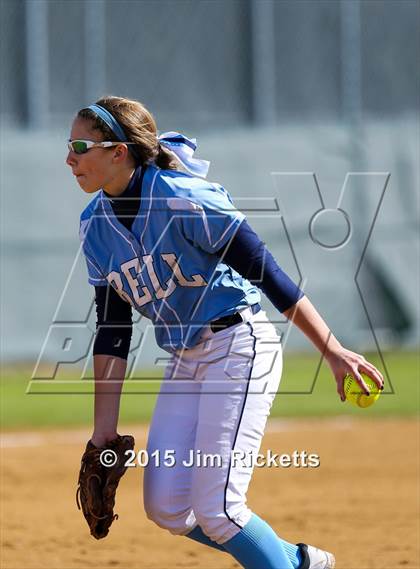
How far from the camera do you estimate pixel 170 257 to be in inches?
137

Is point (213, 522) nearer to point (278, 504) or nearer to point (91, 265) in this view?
point (91, 265)

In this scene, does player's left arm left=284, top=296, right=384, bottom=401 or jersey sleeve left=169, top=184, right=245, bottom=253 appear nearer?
player's left arm left=284, top=296, right=384, bottom=401

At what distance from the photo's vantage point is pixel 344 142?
10.8 meters

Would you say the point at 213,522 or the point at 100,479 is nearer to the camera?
the point at 213,522

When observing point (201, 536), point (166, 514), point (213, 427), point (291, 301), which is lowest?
point (201, 536)

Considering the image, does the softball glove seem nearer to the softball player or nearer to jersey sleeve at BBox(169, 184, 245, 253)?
the softball player

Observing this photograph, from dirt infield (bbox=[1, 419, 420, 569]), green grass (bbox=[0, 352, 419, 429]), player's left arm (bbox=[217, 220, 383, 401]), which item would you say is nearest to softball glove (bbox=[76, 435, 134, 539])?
player's left arm (bbox=[217, 220, 383, 401])

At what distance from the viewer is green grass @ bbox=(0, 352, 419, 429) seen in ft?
27.4

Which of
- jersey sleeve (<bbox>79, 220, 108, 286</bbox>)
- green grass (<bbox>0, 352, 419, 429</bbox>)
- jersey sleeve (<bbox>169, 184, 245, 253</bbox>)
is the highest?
jersey sleeve (<bbox>169, 184, 245, 253</bbox>)

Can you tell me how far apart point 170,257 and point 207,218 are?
21cm

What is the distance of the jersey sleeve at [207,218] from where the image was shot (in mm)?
3332

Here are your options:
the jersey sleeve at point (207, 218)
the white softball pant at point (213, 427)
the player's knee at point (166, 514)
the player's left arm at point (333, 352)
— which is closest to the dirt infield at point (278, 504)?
the player's knee at point (166, 514)

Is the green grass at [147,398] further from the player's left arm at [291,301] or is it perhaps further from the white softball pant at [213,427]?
the player's left arm at [291,301]

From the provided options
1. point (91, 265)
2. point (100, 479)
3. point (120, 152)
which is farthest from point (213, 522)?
point (120, 152)
